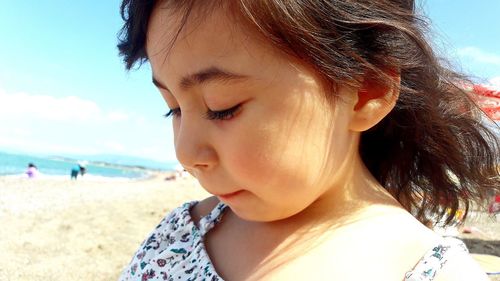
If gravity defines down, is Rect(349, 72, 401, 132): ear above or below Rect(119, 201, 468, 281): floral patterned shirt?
above

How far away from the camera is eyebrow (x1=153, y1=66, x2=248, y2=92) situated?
108cm

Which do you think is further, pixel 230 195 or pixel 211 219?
pixel 211 219

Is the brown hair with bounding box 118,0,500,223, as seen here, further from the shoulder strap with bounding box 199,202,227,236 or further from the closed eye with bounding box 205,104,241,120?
the shoulder strap with bounding box 199,202,227,236

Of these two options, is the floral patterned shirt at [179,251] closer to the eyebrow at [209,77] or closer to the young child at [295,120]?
the young child at [295,120]

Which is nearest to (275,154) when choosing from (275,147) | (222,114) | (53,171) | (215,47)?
(275,147)

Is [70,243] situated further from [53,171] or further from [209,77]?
[53,171]

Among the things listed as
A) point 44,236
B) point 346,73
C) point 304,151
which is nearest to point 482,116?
point 346,73

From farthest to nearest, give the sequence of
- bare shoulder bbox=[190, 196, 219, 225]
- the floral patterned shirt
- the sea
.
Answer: the sea < bare shoulder bbox=[190, 196, 219, 225] < the floral patterned shirt

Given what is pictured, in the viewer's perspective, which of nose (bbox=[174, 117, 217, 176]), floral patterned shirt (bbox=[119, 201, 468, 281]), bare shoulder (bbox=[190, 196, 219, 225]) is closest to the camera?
nose (bbox=[174, 117, 217, 176])

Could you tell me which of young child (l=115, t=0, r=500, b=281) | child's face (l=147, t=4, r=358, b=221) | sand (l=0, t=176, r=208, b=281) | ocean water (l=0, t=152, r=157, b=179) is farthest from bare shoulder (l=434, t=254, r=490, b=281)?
ocean water (l=0, t=152, r=157, b=179)

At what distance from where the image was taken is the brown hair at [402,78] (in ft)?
3.71

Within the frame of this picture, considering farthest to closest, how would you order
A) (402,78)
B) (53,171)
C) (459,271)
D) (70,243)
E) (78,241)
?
(53,171) → (78,241) → (70,243) → (402,78) → (459,271)

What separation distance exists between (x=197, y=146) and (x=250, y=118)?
17 cm

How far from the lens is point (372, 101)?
1.26 metres
